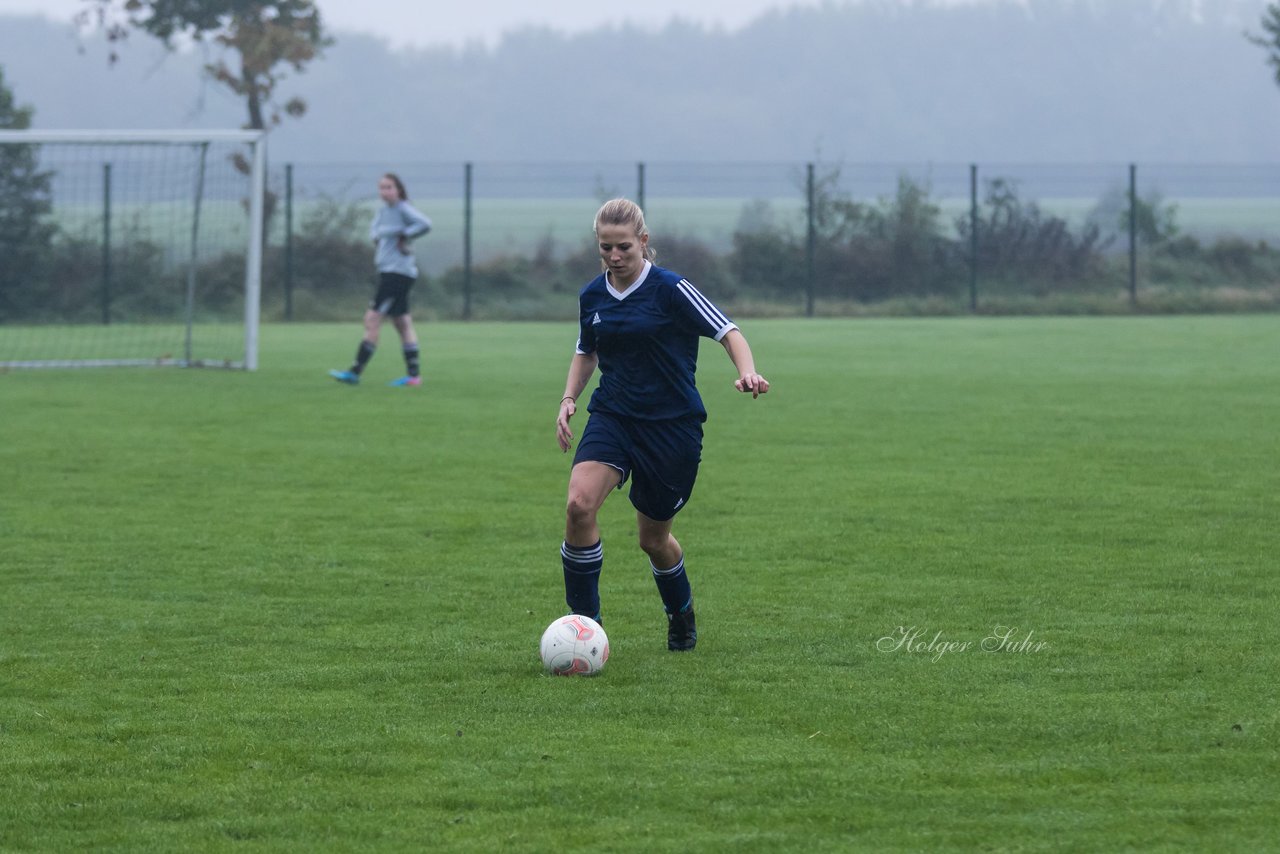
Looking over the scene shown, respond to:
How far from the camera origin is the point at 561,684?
5.19 metres

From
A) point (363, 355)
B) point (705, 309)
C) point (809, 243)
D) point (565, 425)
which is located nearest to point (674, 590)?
point (565, 425)

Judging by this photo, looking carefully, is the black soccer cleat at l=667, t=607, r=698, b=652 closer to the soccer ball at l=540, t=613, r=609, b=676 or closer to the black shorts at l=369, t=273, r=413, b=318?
the soccer ball at l=540, t=613, r=609, b=676

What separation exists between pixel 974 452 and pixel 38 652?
6.41 meters

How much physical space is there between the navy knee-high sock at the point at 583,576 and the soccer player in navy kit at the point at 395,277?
10.0m

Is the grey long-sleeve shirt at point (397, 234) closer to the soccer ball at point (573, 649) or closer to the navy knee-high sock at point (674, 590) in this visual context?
the navy knee-high sock at point (674, 590)

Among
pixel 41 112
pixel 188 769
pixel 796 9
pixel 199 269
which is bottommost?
pixel 188 769

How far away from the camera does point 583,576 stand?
5668 mm

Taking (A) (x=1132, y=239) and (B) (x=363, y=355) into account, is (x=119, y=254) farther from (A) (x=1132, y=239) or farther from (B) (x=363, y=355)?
(A) (x=1132, y=239)

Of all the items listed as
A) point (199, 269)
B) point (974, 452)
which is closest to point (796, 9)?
point (199, 269)

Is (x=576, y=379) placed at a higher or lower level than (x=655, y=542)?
higher

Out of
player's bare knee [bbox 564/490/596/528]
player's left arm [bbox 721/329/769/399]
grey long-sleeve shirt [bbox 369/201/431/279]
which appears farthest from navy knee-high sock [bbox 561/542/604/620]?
grey long-sleeve shirt [bbox 369/201/431/279]

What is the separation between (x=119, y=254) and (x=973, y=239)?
14.7 m

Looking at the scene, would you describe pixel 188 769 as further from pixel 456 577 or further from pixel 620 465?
pixel 456 577

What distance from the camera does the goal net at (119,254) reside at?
19.9 meters
